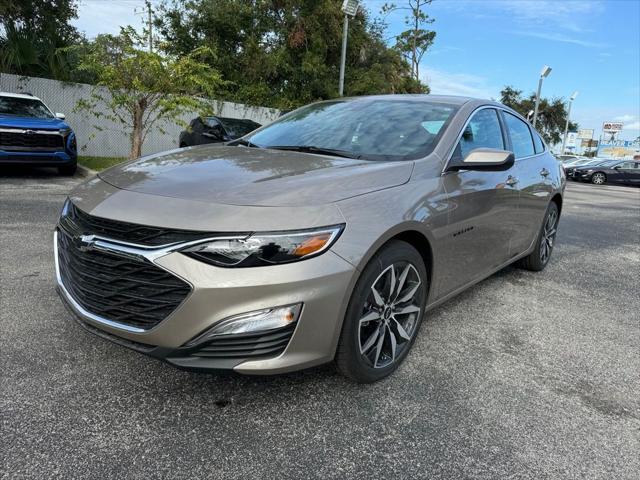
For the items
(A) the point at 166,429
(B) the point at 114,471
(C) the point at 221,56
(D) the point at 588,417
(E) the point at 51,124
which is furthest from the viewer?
(C) the point at 221,56

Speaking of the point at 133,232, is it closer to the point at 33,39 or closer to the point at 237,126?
the point at 237,126

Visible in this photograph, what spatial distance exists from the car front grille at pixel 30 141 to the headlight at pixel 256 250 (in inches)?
340

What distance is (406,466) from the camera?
2.06 metres

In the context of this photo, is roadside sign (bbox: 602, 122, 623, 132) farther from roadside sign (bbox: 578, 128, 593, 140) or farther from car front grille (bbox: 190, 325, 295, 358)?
car front grille (bbox: 190, 325, 295, 358)

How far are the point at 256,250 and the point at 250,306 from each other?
9.1 inches

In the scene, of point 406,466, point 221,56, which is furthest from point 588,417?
point 221,56

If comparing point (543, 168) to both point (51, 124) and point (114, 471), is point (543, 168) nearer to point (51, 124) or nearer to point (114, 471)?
point (114, 471)

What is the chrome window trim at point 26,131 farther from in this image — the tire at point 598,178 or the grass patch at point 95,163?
the tire at point 598,178

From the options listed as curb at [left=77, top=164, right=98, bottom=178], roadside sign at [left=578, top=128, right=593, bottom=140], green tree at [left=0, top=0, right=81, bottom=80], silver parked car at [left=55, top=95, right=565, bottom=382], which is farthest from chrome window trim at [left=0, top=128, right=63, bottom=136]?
roadside sign at [left=578, top=128, right=593, bottom=140]

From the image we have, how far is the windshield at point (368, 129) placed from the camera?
10.1 feet

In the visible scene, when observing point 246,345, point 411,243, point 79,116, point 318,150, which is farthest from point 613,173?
point 246,345

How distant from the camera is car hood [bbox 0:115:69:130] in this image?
8883 millimetres

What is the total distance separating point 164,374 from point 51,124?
8.46 metres

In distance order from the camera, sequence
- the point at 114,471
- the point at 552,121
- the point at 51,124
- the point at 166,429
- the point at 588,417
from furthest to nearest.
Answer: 1. the point at 552,121
2. the point at 51,124
3. the point at 588,417
4. the point at 166,429
5. the point at 114,471
